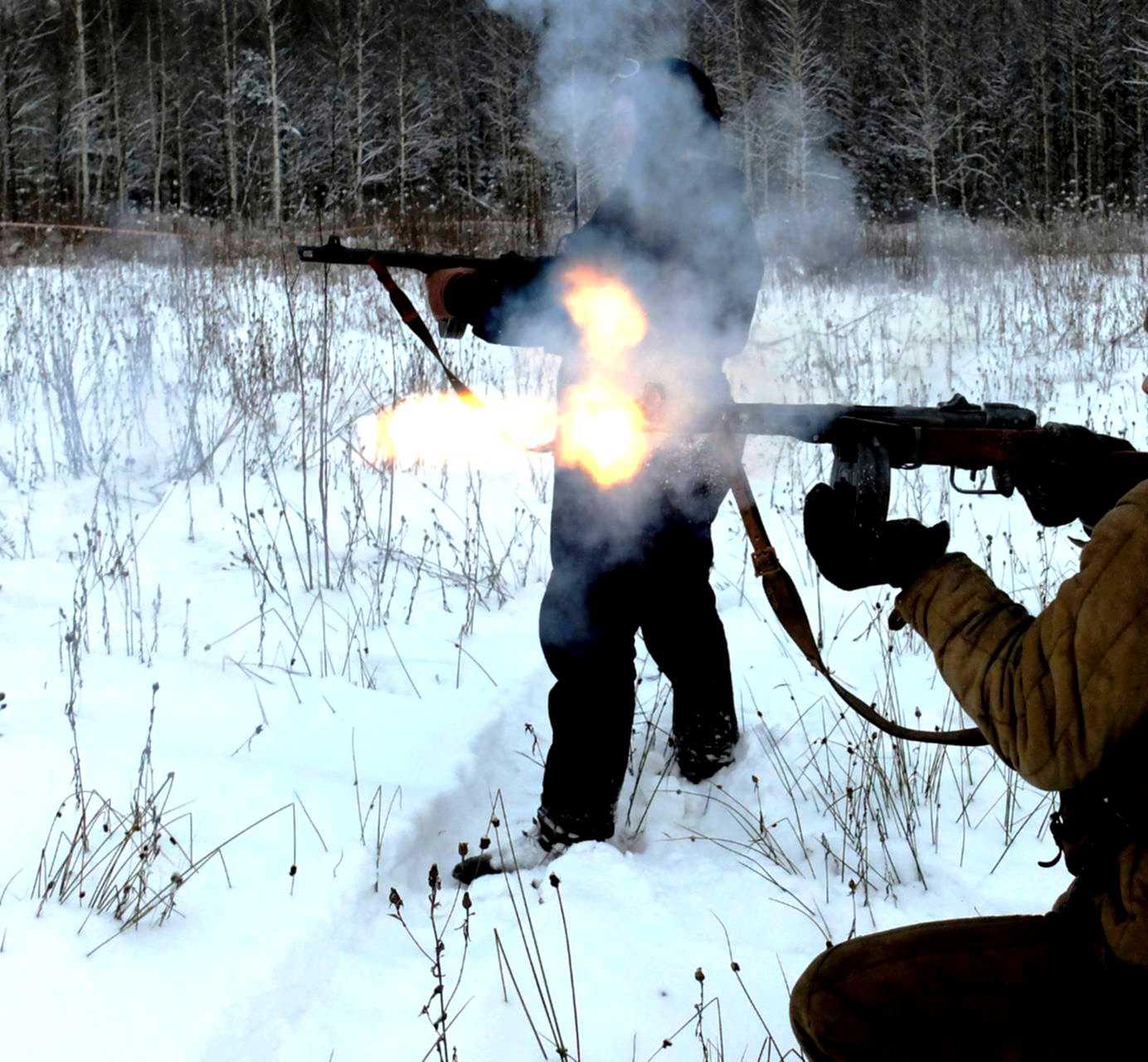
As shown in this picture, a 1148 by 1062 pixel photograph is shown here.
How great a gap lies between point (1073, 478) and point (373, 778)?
194 cm

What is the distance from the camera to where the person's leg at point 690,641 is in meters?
2.58

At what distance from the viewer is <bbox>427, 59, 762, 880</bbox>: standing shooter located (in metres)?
2.40

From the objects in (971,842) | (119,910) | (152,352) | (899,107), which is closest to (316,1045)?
(119,910)

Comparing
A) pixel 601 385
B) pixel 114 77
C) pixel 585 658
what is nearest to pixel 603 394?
pixel 601 385

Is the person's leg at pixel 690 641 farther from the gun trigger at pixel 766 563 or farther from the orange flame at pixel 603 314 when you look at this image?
the gun trigger at pixel 766 563

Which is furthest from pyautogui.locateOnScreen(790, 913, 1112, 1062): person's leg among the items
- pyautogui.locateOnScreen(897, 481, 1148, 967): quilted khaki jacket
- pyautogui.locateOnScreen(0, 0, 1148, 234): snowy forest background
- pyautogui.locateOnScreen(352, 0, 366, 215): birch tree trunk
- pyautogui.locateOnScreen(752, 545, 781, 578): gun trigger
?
pyautogui.locateOnScreen(352, 0, 366, 215): birch tree trunk

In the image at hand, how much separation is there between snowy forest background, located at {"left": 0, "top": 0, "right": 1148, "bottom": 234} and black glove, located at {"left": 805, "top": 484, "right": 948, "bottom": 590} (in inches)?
569

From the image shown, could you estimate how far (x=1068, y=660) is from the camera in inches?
43.4

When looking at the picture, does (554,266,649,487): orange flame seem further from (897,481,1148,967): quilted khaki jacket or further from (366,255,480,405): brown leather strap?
(897,481,1148,967): quilted khaki jacket

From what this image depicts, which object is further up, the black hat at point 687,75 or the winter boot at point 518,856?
the black hat at point 687,75

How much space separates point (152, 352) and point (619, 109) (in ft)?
18.4

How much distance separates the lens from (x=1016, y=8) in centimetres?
Result: 2898

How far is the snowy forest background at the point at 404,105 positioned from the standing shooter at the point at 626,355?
43.7 feet

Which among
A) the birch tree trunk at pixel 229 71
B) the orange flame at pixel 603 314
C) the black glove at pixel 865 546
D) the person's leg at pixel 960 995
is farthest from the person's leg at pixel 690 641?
the birch tree trunk at pixel 229 71
